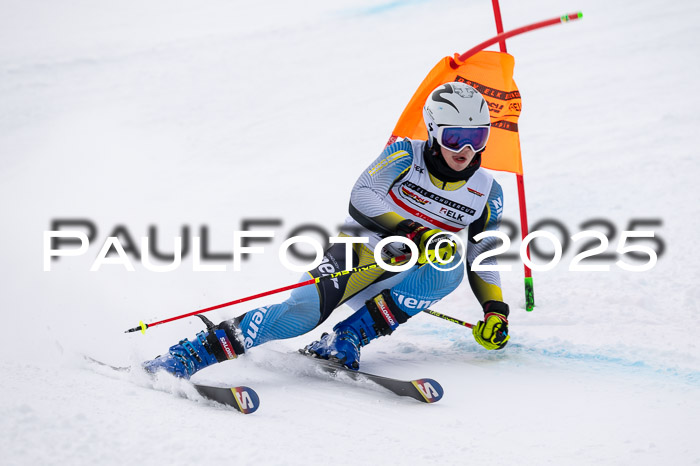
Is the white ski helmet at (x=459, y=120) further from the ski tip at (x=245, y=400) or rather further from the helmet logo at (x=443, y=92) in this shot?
the ski tip at (x=245, y=400)

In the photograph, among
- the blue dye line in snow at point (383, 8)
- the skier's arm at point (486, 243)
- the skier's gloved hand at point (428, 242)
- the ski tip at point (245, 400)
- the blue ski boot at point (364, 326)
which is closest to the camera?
the ski tip at point (245, 400)

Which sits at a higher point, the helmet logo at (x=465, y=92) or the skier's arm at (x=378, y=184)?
the helmet logo at (x=465, y=92)

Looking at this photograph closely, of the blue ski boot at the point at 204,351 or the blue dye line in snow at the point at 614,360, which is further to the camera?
the blue dye line in snow at the point at 614,360

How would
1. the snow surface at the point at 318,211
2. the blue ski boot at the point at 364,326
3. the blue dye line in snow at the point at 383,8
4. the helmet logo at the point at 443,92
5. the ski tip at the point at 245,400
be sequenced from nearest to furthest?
the snow surface at the point at 318,211
the ski tip at the point at 245,400
the helmet logo at the point at 443,92
the blue ski boot at the point at 364,326
the blue dye line in snow at the point at 383,8

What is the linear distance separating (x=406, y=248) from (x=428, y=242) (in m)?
0.27

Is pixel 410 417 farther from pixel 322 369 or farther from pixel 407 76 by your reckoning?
pixel 407 76

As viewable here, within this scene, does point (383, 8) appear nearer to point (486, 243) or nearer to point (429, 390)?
point (486, 243)

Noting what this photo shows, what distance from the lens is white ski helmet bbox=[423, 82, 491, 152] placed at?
3141 millimetres

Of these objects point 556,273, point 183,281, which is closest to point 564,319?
point 556,273

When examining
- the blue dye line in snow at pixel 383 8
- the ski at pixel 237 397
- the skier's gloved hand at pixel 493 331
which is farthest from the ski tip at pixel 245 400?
the blue dye line in snow at pixel 383 8

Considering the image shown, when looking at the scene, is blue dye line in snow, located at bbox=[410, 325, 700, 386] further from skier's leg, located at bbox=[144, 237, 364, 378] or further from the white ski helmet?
the white ski helmet

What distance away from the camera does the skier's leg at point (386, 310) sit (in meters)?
3.27

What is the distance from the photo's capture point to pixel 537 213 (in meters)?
5.29

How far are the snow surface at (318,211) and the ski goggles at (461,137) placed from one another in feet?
3.64
